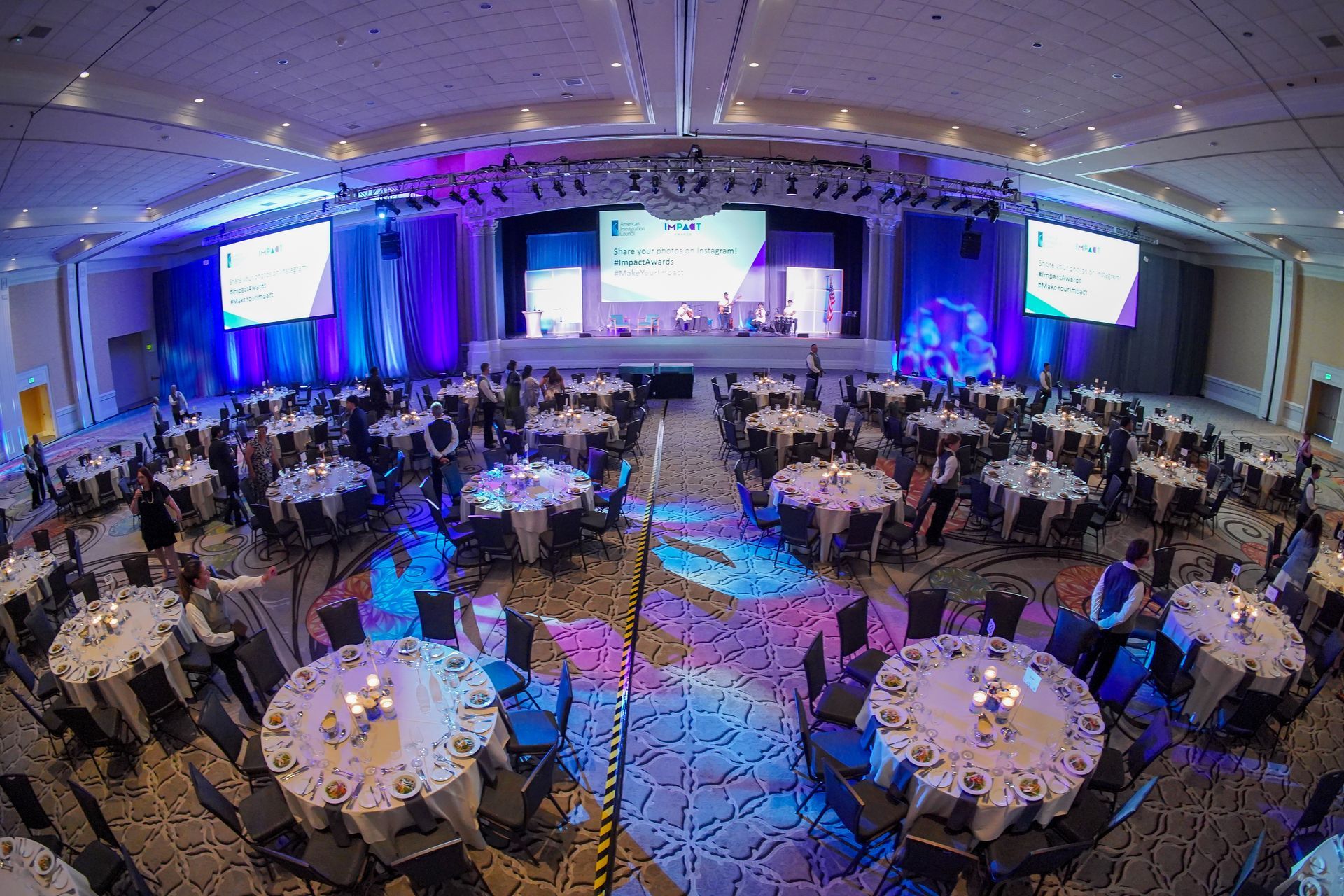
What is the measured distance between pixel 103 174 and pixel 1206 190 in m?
18.0

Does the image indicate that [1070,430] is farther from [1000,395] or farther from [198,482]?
[198,482]

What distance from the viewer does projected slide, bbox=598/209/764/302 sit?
65.5 ft

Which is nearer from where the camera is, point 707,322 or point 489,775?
point 489,775

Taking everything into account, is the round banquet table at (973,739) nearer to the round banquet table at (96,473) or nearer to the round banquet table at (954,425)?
the round banquet table at (954,425)

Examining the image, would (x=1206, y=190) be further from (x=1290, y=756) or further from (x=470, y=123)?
(x=470, y=123)

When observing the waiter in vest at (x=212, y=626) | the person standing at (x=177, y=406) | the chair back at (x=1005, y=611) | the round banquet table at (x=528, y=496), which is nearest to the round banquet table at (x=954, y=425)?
the chair back at (x=1005, y=611)

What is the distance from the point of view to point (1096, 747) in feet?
13.4

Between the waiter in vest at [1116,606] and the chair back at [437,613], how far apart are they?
5.11 m

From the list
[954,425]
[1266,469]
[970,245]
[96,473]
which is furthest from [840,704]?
[970,245]

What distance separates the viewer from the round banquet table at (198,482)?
9.44 m

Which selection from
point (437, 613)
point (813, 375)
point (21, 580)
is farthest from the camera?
point (813, 375)

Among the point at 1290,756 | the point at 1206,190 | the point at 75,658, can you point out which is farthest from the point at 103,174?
the point at 1206,190

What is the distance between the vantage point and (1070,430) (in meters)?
11.6

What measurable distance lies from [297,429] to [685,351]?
11.0m
